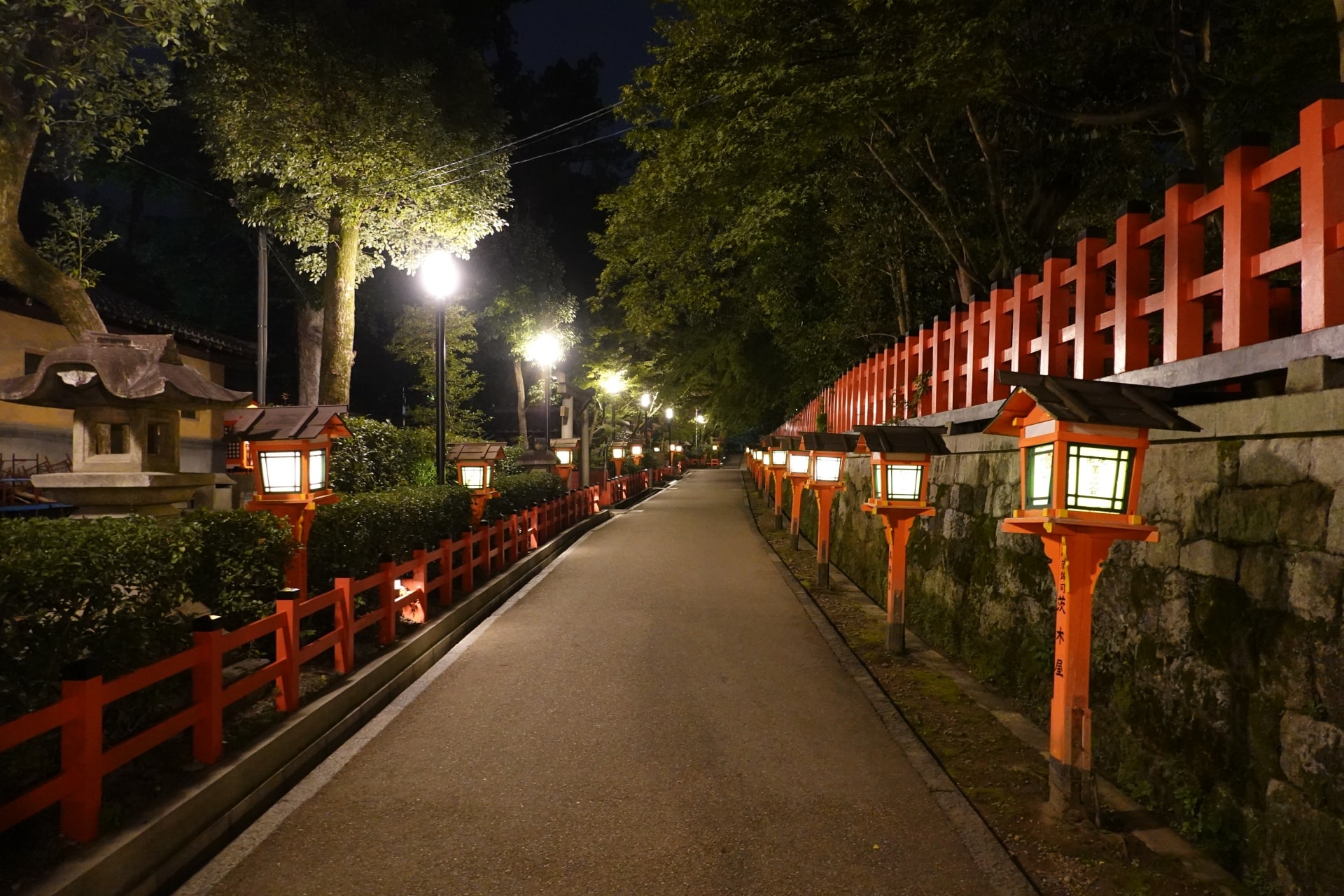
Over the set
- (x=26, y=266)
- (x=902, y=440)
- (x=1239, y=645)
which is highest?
(x=26, y=266)

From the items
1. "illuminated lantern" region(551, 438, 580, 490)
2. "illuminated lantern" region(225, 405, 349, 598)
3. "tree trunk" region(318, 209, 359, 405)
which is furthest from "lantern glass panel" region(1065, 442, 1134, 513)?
"illuminated lantern" region(551, 438, 580, 490)

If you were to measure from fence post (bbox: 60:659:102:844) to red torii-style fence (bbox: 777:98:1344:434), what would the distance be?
21.0 ft

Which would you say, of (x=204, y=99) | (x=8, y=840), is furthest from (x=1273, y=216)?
(x=204, y=99)

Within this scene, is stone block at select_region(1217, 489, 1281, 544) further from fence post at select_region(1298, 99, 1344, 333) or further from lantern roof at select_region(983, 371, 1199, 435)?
fence post at select_region(1298, 99, 1344, 333)

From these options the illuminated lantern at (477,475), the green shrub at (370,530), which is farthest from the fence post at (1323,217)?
the illuminated lantern at (477,475)

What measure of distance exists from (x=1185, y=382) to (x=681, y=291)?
20.3 metres

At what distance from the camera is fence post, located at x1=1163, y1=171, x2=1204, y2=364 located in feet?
16.8

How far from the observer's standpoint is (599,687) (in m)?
7.21

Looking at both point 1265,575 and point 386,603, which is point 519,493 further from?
point 1265,575

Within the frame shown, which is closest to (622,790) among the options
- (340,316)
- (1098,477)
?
(1098,477)

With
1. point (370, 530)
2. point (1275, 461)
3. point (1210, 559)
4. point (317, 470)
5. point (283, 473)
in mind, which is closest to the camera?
point (1275, 461)

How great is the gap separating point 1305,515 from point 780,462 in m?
14.1

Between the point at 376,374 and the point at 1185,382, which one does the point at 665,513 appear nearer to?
the point at 1185,382

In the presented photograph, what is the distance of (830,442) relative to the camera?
41.5 feet
